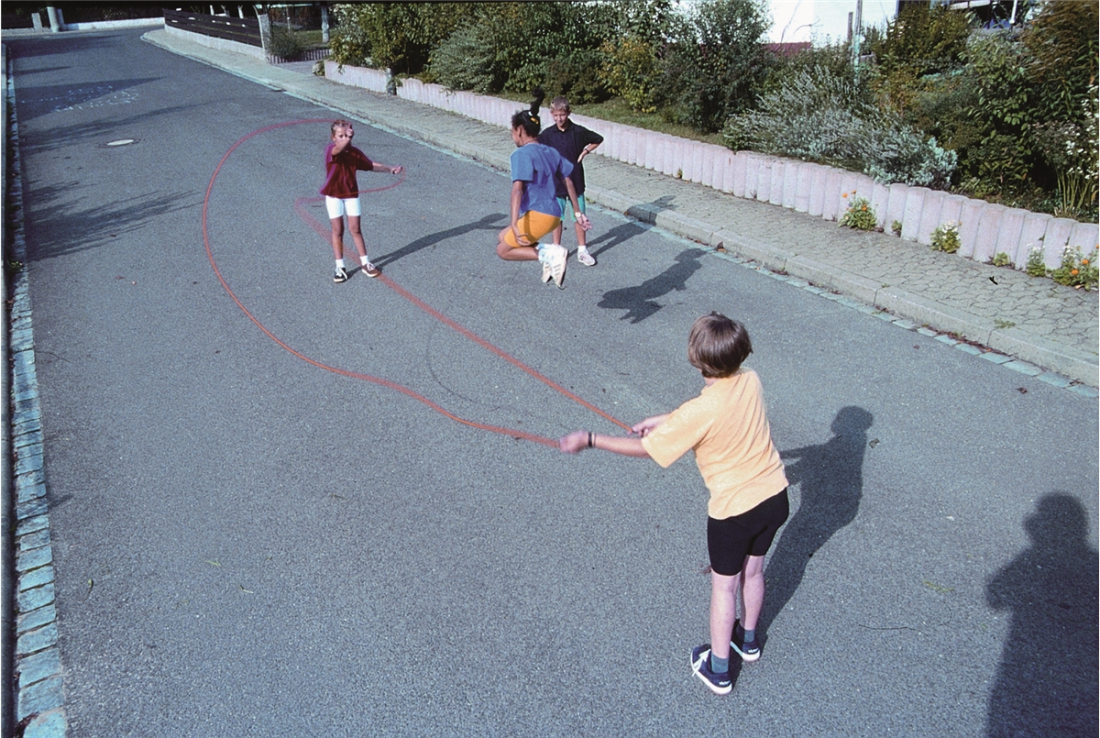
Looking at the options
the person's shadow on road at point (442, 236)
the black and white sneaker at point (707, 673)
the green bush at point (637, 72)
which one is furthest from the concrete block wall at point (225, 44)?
the black and white sneaker at point (707, 673)

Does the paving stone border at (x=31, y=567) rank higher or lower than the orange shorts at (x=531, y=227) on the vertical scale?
lower

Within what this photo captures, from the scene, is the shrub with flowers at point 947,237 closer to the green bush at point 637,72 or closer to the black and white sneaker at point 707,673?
the black and white sneaker at point 707,673

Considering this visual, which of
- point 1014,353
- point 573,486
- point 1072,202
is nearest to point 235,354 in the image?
point 573,486

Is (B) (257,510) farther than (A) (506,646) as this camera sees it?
Yes

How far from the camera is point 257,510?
5109 millimetres

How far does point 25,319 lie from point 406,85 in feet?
46.1

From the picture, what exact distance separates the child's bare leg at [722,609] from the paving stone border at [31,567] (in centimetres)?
276

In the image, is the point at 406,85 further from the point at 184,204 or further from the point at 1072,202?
the point at 1072,202

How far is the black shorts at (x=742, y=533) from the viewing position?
342 cm

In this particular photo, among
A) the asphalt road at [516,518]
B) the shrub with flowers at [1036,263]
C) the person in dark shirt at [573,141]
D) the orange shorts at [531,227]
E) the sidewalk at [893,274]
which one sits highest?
the person in dark shirt at [573,141]

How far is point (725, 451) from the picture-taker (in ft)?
11.1

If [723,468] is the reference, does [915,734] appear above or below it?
below

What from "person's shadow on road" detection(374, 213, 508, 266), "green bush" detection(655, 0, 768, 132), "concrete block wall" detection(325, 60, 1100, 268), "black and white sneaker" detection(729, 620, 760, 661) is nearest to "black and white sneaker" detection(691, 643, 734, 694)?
"black and white sneaker" detection(729, 620, 760, 661)

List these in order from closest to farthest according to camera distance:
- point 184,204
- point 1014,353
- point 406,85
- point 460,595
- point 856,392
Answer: point 460,595 < point 856,392 < point 1014,353 < point 184,204 < point 406,85
